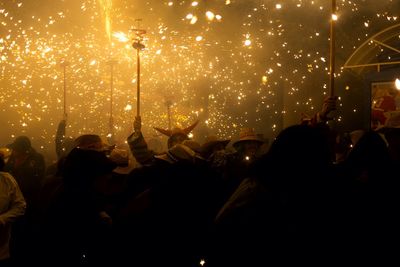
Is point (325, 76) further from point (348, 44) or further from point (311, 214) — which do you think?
point (311, 214)

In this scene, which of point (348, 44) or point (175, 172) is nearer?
point (175, 172)

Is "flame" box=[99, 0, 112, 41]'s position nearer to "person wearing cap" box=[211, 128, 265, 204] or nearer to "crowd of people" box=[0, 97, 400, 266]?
"person wearing cap" box=[211, 128, 265, 204]

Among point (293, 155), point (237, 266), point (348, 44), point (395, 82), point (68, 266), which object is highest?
point (348, 44)

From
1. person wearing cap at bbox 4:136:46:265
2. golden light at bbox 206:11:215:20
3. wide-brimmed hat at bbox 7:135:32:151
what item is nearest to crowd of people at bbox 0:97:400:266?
person wearing cap at bbox 4:136:46:265

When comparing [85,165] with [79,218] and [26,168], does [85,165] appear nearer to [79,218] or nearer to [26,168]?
[79,218]

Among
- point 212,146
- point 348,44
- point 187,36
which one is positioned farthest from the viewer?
point 187,36

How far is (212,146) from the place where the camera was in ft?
15.3

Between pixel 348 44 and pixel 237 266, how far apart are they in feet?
29.0

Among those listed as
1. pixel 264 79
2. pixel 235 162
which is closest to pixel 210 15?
pixel 264 79

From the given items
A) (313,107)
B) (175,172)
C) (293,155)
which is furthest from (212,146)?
(313,107)

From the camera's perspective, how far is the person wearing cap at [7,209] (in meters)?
3.41

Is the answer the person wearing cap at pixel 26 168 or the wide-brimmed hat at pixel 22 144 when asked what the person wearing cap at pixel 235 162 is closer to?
the person wearing cap at pixel 26 168

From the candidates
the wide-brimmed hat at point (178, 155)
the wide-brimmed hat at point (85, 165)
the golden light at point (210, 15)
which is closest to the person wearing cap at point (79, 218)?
the wide-brimmed hat at point (85, 165)

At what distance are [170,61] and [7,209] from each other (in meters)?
9.24
